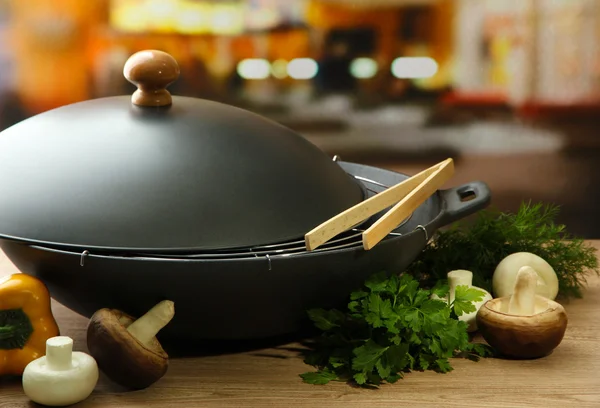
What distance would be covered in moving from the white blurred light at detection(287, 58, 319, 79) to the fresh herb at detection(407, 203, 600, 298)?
50.6 inches

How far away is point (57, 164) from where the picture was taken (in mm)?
1168

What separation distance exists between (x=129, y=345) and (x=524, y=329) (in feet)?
1.77

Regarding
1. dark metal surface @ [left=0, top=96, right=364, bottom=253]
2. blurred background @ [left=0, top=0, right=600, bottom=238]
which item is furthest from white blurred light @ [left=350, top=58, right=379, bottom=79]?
dark metal surface @ [left=0, top=96, right=364, bottom=253]

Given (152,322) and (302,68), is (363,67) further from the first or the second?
(152,322)

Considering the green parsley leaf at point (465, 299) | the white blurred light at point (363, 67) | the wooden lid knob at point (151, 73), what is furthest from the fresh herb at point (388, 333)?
the white blurred light at point (363, 67)

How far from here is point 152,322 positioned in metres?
1.07

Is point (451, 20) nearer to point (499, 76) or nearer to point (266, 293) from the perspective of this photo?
point (499, 76)

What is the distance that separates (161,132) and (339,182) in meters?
0.29

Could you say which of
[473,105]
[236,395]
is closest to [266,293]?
[236,395]

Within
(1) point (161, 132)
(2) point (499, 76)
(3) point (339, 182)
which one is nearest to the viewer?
(1) point (161, 132)

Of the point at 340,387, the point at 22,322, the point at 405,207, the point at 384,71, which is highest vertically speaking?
the point at 384,71

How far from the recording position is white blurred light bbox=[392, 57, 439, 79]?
2.68m

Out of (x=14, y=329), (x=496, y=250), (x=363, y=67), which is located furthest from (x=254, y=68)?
(x=14, y=329)

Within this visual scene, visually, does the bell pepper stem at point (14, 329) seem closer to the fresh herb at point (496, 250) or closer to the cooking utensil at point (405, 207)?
the cooking utensil at point (405, 207)
